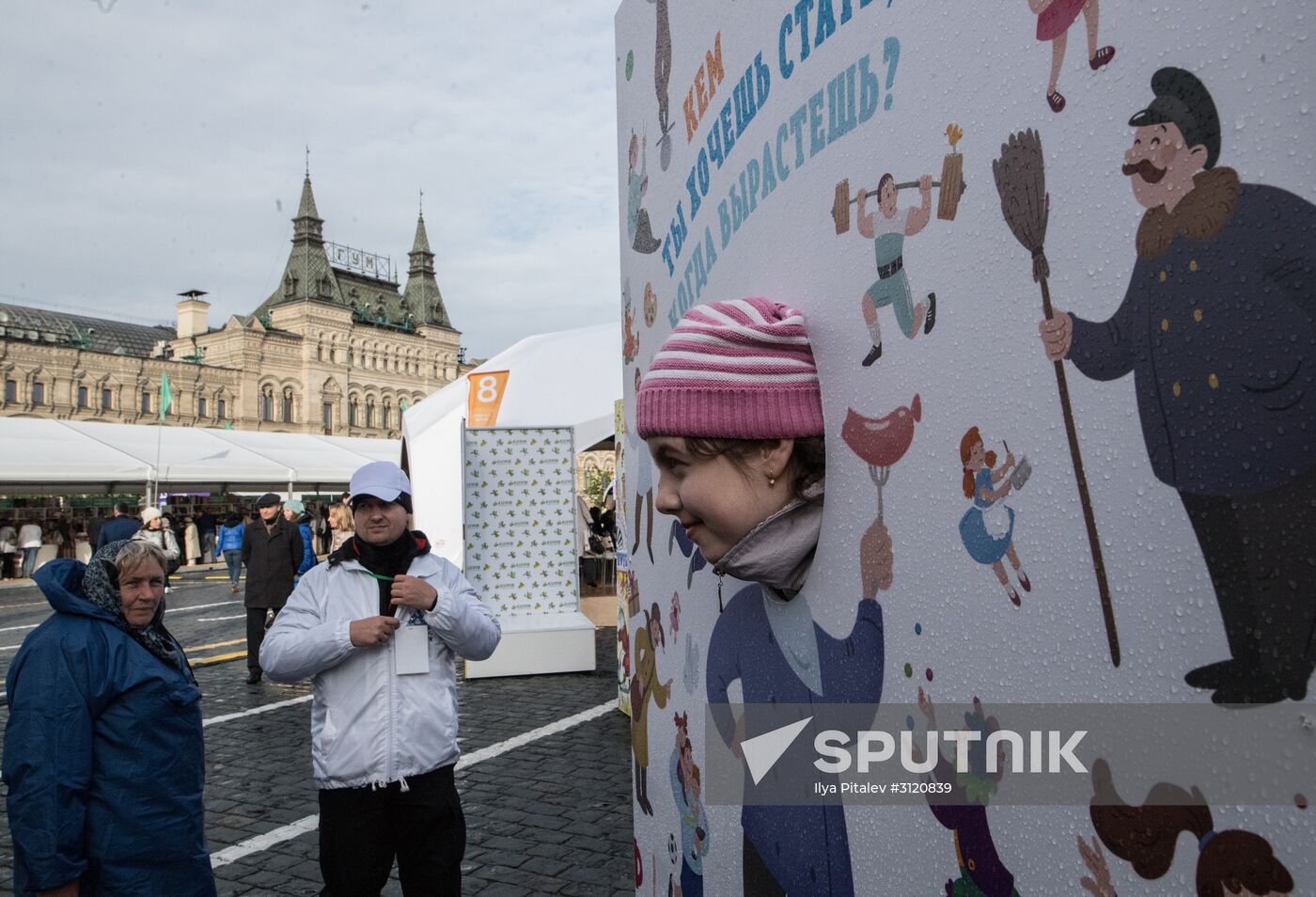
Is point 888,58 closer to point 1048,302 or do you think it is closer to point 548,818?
point 1048,302

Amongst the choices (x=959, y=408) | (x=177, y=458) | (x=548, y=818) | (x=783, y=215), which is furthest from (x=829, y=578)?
(x=177, y=458)

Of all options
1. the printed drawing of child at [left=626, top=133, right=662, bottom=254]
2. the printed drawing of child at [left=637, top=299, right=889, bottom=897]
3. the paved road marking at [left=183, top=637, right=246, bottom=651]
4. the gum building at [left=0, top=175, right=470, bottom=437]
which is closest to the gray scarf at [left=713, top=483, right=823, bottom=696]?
the printed drawing of child at [left=637, top=299, right=889, bottom=897]

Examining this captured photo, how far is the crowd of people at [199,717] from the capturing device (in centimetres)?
245

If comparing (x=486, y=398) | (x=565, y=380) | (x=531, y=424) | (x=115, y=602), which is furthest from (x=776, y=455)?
(x=486, y=398)

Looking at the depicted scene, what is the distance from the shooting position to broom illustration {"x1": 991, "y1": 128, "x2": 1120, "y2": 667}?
76cm

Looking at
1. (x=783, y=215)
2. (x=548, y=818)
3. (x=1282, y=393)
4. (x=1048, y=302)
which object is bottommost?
(x=548, y=818)

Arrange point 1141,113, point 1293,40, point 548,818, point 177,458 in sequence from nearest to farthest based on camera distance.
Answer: point 1293,40 < point 1141,113 < point 548,818 < point 177,458

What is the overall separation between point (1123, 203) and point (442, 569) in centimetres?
275

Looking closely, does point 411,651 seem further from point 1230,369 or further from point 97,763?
point 1230,369

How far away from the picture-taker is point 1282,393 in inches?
24.5

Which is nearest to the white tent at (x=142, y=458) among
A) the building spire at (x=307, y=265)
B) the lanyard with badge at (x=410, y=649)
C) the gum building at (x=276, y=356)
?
the lanyard with badge at (x=410, y=649)

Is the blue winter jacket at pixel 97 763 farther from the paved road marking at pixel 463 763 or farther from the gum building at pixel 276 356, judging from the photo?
the gum building at pixel 276 356

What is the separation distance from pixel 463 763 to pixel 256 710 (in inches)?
109

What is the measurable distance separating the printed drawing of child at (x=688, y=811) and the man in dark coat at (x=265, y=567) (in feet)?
25.9
